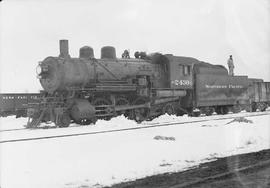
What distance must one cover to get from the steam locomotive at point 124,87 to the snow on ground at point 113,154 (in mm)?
5196

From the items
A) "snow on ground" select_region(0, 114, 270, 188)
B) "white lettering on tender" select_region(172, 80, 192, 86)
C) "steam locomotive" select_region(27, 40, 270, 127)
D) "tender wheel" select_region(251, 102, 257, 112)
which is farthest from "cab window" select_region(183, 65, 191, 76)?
"snow on ground" select_region(0, 114, 270, 188)

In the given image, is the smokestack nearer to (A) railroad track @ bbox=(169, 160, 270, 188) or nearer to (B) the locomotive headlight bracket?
(B) the locomotive headlight bracket

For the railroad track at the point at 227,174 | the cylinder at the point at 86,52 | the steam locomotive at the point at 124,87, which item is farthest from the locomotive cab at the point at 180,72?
the railroad track at the point at 227,174

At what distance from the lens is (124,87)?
1947 centimetres

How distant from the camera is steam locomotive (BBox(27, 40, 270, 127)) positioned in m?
17.7

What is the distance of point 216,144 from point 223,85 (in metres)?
15.0

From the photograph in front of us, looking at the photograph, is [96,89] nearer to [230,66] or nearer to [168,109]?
[168,109]

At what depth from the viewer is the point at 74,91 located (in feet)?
58.3

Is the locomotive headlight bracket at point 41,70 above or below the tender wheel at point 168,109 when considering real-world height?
above

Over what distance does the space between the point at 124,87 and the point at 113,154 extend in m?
10.4

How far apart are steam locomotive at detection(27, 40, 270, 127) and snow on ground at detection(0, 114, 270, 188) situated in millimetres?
5196

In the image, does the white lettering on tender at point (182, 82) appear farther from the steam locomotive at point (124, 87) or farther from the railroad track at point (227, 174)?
the railroad track at point (227, 174)

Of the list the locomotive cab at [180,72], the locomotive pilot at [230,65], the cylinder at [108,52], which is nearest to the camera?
the cylinder at [108,52]

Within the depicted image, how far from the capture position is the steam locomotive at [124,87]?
58.1 ft
